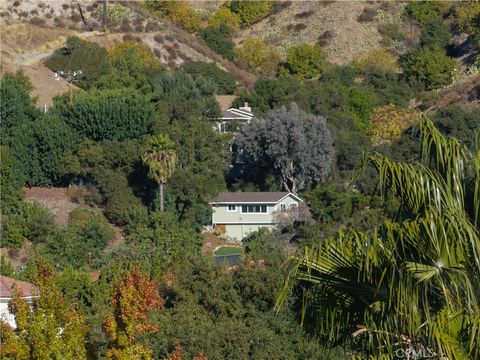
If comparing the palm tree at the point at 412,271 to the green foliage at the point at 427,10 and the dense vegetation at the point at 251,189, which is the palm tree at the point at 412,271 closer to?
the dense vegetation at the point at 251,189

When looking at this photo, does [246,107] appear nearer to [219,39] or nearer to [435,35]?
[219,39]

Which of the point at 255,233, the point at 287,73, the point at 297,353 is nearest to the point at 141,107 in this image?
the point at 255,233

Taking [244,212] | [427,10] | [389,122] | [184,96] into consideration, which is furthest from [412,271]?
[427,10]

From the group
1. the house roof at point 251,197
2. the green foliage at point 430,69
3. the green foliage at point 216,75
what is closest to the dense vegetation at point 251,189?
the green foliage at point 430,69

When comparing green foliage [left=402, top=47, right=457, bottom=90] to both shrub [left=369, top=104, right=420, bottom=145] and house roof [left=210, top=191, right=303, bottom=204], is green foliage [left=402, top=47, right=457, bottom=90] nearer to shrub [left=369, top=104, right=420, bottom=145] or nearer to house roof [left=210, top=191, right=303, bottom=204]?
shrub [left=369, top=104, right=420, bottom=145]

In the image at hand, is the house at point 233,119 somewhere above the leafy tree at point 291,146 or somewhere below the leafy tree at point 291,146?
above

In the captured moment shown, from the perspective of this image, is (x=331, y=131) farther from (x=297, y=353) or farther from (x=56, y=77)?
(x=297, y=353)

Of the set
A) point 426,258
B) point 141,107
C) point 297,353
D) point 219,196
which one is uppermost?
point 141,107
